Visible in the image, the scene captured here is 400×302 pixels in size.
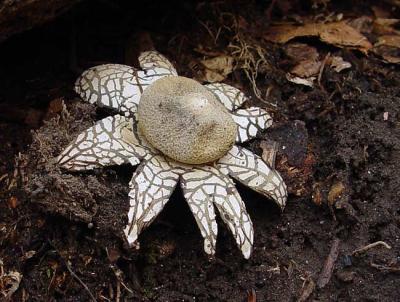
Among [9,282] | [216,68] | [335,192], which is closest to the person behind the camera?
[9,282]

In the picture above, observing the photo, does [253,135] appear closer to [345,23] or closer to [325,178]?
[325,178]

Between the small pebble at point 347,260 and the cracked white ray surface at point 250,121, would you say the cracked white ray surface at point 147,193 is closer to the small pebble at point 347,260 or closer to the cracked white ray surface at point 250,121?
the cracked white ray surface at point 250,121

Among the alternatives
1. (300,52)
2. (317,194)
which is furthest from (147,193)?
(300,52)

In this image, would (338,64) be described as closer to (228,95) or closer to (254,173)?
(228,95)

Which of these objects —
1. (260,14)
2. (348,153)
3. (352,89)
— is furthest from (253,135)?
(260,14)

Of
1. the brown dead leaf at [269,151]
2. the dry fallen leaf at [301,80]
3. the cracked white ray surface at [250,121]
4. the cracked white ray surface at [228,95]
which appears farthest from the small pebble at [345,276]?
the dry fallen leaf at [301,80]
